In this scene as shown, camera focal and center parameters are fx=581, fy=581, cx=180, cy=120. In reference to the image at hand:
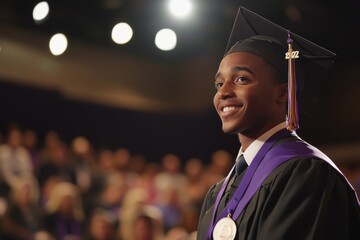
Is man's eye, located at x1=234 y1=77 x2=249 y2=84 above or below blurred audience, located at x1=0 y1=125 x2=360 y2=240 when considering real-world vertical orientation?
above

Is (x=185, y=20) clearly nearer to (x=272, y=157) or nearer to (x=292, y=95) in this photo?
(x=292, y=95)

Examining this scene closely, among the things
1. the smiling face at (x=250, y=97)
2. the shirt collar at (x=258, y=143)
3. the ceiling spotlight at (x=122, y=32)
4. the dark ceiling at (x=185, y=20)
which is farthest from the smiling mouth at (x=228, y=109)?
the ceiling spotlight at (x=122, y=32)

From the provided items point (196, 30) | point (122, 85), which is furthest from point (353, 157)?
point (122, 85)

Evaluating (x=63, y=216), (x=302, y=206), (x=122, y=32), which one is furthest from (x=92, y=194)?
(x=302, y=206)

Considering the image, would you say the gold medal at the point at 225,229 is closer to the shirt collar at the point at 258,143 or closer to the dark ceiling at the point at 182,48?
the shirt collar at the point at 258,143

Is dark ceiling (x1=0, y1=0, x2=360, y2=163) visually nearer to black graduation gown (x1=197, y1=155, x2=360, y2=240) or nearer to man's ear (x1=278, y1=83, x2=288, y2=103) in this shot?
man's ear (x1=278, y1=83, x2=288, y2=103)

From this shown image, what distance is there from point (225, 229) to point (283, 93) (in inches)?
19.8

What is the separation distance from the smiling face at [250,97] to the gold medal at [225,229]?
306mm

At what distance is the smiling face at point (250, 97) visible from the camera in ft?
6.04

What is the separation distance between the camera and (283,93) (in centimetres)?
191

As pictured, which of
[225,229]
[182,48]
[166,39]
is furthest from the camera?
[182,48]

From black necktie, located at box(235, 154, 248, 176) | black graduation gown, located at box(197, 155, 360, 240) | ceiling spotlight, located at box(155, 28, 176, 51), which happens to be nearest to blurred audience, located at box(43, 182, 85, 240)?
ceiling spotlight, located at box(155, 28, 176, 51)

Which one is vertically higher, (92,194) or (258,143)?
(258,143)

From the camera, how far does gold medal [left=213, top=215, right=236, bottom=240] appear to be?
168 centimetres
